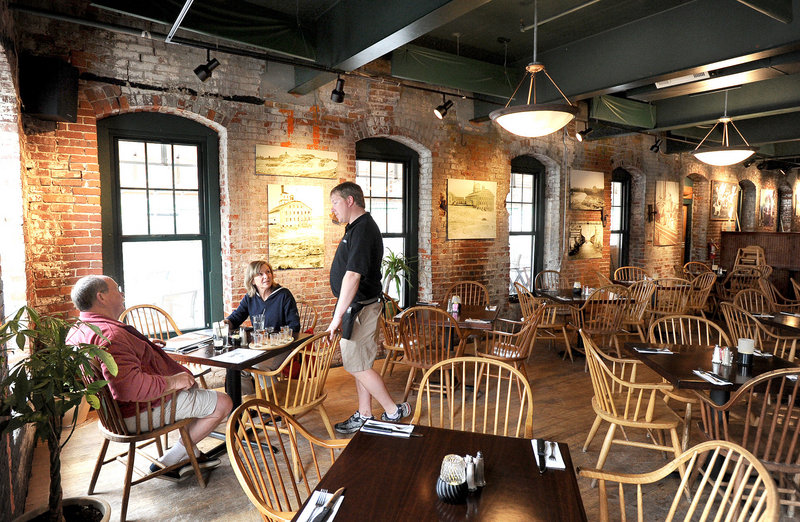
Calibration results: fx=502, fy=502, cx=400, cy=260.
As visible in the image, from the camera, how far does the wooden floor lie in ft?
9.34

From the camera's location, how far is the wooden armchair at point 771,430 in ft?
7.97

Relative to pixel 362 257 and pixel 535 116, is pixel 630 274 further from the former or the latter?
pixel 362 257

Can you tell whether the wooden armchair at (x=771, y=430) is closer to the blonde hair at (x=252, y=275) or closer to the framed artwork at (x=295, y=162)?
the blonde hair at (x=252, y=275)

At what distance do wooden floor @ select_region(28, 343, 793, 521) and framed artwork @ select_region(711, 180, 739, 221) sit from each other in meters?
7.82

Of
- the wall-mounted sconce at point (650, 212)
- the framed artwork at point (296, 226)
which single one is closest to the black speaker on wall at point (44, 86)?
the framed artwork at point (296, 226)

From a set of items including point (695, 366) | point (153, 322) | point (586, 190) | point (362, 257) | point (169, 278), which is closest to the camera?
point (695, 366)

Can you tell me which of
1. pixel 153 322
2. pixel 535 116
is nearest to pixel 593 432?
pixel 535 116

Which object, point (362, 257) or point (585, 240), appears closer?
point (362, 257)

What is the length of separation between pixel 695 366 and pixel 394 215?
3.85 metres

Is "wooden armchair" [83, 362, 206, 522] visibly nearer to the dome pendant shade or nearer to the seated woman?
the seated woman

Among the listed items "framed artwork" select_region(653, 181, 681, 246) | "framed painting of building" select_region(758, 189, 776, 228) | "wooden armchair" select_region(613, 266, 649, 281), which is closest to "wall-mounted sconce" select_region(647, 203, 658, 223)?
"framed artwork" select_region(653, 181, 681, 246)

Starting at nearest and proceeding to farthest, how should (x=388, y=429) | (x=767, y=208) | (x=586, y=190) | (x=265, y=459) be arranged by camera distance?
(x=265, y=459) → (x=388, y=429) → (x=586, y=190) → (x=767, y=208)

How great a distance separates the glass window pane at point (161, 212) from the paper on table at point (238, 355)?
1878 mm

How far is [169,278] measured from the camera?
4.80m
